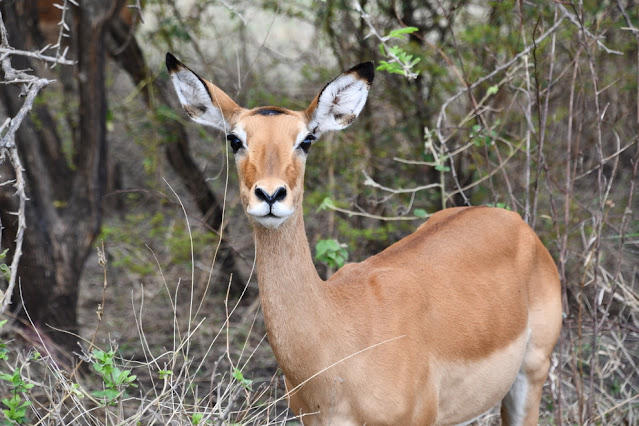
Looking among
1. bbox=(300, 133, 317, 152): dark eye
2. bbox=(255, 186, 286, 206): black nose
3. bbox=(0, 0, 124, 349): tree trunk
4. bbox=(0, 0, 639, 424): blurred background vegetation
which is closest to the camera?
bbox=(255, 186, 286, 206): black nose

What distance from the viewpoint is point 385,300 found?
138 inches

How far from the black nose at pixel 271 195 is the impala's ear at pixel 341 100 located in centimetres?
60

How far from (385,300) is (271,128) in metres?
0.93

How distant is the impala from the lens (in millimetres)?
3174

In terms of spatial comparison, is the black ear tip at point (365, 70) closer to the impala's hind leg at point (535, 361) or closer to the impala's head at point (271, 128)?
the impala's head at point (271, 128)

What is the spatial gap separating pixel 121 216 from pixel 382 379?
20.6 feet

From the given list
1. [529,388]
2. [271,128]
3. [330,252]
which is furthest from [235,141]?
[529,388]

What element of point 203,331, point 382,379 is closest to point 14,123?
point 382,379

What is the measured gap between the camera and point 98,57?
220 inches

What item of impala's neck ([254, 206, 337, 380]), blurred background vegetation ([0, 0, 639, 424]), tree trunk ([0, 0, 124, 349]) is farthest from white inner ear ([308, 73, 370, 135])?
tree trunk ([0, 0, 124, 349])

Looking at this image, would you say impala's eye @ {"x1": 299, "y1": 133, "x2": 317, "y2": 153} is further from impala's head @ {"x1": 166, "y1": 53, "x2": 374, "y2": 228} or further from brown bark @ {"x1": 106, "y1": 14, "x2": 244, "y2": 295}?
brown bark @ {"x1": 106, "y1": 14, "x2": 244, "y2": 295}

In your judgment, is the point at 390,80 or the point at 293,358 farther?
the point at 390,80

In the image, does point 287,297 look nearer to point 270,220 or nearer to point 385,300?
point 270,220

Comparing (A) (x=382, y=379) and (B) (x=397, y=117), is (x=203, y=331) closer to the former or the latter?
(B) (x=397, y=117)
